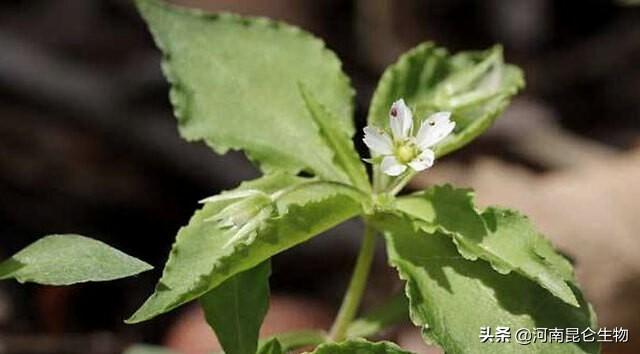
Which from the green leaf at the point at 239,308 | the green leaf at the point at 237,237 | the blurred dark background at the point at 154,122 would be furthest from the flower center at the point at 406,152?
the blurred dark background at the point at 154,122

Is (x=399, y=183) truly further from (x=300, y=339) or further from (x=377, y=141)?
(x=300, y=339)

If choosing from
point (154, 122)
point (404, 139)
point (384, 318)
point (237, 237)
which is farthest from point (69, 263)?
point (154, 122)

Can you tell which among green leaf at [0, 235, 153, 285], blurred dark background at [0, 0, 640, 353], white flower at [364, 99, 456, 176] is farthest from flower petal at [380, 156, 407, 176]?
blurred dark background at [0, 0, 640, 353]

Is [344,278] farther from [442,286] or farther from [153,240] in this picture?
[442,286]

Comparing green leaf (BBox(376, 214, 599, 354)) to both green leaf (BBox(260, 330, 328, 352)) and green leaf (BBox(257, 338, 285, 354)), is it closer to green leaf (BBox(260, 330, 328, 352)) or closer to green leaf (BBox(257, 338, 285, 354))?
green leaf (BBox(257, 338, 285, 354))

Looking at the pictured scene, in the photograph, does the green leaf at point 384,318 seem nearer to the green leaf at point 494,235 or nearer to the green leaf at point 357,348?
the green leaf at point 494,235

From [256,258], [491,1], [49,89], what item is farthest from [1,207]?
[491,1]
